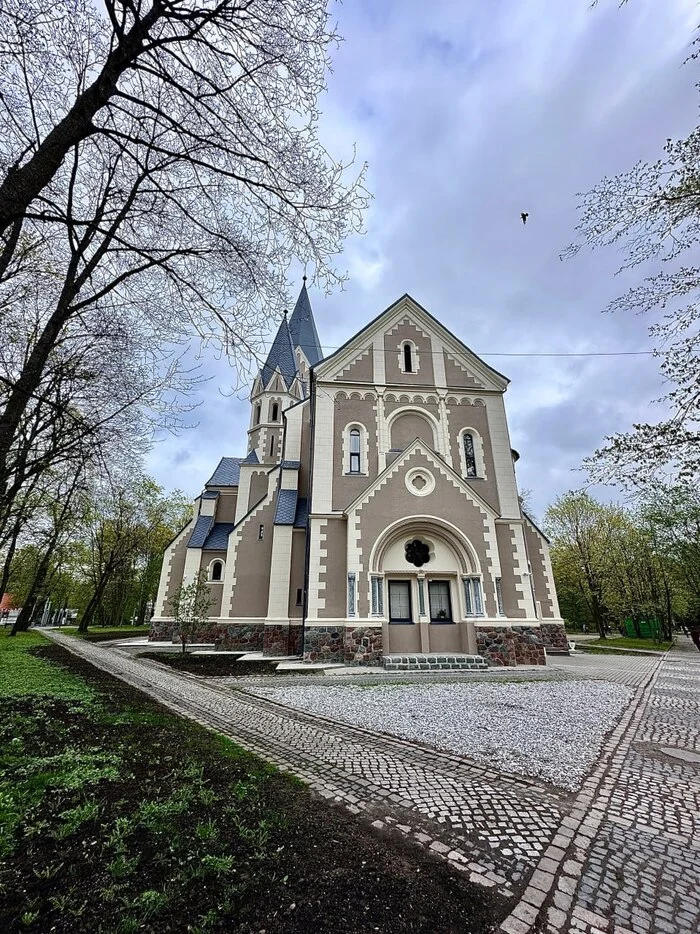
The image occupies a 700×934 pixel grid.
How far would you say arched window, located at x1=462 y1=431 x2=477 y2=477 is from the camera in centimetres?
1662

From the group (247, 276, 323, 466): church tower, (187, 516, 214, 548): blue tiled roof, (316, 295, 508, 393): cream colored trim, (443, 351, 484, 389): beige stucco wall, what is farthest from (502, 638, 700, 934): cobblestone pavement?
(247, 276, 323, 466): church tower

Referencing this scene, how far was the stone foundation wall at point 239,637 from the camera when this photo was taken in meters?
18.1

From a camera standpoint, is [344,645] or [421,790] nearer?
[421,790]

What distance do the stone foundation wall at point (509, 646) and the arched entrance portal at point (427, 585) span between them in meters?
0.42

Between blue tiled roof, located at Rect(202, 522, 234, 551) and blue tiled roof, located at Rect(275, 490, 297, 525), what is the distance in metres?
4.62

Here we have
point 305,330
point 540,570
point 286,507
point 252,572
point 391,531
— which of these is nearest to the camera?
point 391,531

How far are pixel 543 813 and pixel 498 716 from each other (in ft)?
12.2

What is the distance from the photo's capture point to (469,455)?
16.9 m

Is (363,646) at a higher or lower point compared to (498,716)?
higher

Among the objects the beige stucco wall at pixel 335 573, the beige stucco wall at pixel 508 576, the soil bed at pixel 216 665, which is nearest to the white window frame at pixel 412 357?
the beige stucco wall at pixel 335 573

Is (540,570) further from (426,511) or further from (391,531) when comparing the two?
(391,531)

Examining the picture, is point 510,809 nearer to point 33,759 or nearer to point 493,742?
point 493,742

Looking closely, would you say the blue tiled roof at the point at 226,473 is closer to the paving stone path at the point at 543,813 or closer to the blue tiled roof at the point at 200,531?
the blue tiled roof at the point at 200,531

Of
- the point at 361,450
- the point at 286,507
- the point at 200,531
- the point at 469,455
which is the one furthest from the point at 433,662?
the point at 200,531
